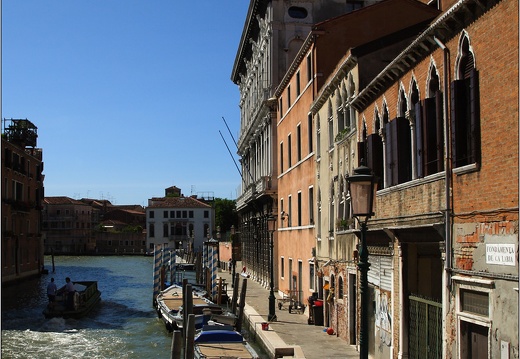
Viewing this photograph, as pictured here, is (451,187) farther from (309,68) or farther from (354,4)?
(354,4)

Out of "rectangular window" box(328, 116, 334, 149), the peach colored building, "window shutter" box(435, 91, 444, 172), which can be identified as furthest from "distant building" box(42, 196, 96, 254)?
"window shutter" box(435, 91, 444, 172)

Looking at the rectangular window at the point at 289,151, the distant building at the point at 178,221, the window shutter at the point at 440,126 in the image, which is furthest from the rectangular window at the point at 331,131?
the distant building at the point at 178,221

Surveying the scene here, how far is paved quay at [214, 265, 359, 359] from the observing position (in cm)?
1466

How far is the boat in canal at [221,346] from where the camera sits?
14500 millimetres

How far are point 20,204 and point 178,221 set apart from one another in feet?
183

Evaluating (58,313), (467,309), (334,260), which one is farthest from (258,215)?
(467,309)

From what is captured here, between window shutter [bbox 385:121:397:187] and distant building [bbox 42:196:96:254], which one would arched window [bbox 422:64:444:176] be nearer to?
window shutter [bbox 385:121:397:187]

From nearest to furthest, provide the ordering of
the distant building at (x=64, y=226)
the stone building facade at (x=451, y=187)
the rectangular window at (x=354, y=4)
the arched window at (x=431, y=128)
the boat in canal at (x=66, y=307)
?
1. the stone building facade at (x=451, y=187)
2. the arched window at (x=431, y=128)
3. the boat in canal at (x=66, y=307)
4. the rectangular window at (x=354, y=4)
5. the distant building at (x=64, y=226)

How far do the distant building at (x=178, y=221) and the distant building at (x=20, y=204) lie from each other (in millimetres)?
44054

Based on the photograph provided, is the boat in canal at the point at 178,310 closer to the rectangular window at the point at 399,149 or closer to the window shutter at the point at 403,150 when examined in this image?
the rectangular window at the point at 399,149

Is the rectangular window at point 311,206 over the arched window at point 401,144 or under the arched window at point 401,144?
under

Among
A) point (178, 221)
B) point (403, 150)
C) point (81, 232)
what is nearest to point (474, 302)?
point (403, 150)

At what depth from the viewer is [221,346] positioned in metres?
15.4

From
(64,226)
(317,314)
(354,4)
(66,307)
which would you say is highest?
(354,4)
